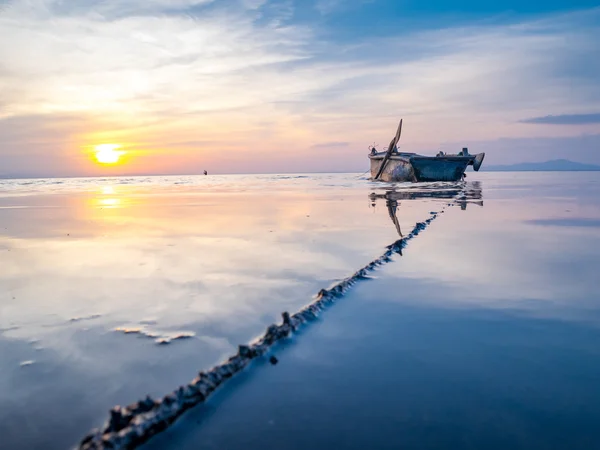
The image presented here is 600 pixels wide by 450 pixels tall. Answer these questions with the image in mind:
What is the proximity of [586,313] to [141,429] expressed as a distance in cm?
445

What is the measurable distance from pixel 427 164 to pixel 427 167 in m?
0.41

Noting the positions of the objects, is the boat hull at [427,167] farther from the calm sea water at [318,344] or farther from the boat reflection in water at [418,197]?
the calm sea water at [318,344]

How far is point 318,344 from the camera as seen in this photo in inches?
153

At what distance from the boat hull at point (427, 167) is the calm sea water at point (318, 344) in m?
29.2

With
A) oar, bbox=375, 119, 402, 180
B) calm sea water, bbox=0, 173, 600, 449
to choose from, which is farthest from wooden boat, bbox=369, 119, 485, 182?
calm sea water, bbox=0, 173, 600, 449

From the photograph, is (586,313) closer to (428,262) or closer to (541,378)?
(541,378)

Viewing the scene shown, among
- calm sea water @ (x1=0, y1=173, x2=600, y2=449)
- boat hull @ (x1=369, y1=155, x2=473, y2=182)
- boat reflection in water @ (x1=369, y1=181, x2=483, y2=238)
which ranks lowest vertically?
calm sea water @ (x1=0, y1=173, x2=600, y2=449)

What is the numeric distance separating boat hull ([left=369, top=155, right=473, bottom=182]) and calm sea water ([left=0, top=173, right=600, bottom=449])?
29.2 meters

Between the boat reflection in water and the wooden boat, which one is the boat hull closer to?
the wooden boat

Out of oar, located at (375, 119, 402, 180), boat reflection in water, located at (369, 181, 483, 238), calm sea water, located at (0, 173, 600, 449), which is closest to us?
calm sea water, located at (0, 173, 600, 449)

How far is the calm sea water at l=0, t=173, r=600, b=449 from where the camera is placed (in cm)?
259

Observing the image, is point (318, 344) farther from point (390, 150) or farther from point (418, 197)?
point (390, 150)

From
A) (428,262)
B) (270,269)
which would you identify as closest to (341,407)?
(270,269)

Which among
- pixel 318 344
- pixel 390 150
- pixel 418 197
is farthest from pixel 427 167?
pixel 318 344
